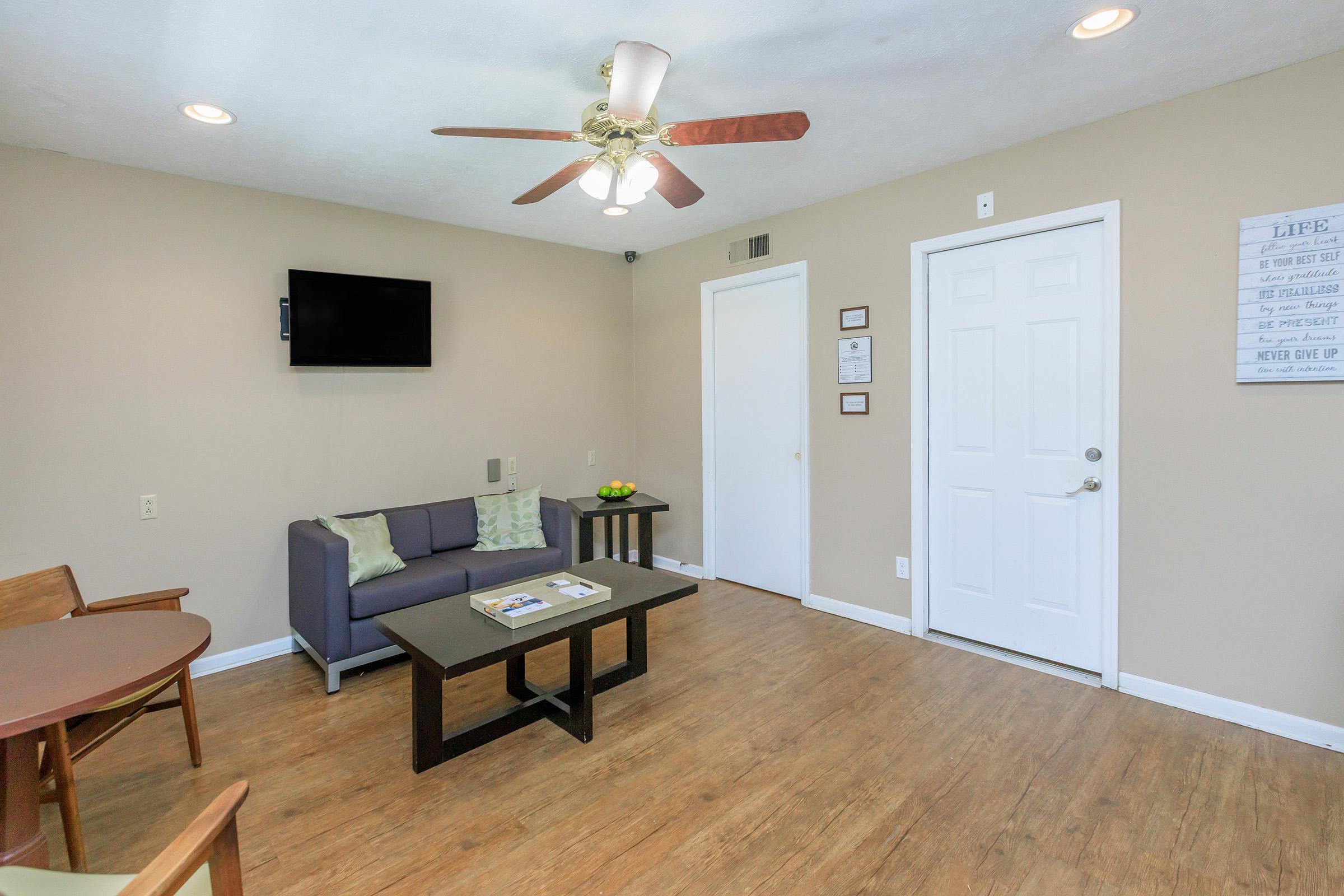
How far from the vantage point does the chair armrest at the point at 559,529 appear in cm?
396

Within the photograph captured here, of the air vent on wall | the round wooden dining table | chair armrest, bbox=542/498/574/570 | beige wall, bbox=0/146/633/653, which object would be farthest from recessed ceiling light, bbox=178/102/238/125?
the air vent on wall

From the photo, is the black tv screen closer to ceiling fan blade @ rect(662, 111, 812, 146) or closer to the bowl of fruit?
the bowl of fruit

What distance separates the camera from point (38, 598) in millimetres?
2164

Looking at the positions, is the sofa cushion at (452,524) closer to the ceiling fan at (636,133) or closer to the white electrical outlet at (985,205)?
the ceiling fan at (636,133)

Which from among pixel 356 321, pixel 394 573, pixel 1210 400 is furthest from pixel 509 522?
pixel 1210 400

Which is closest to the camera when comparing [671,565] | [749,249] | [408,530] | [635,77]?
[635,77]

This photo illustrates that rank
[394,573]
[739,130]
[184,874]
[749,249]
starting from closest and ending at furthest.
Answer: [184,874], [739,130], [394,573], [749,249]

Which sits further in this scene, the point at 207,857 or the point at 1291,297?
the point at 1291,297

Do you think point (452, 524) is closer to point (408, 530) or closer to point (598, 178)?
point (408, 530)

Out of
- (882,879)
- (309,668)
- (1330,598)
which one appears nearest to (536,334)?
(309,668)

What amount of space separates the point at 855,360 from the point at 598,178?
6.54ft

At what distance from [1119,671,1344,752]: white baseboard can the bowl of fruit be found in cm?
300

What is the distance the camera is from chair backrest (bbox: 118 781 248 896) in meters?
1.03

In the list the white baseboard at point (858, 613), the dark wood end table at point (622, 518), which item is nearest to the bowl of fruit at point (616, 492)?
the dark wood end table at point (622, 518)
